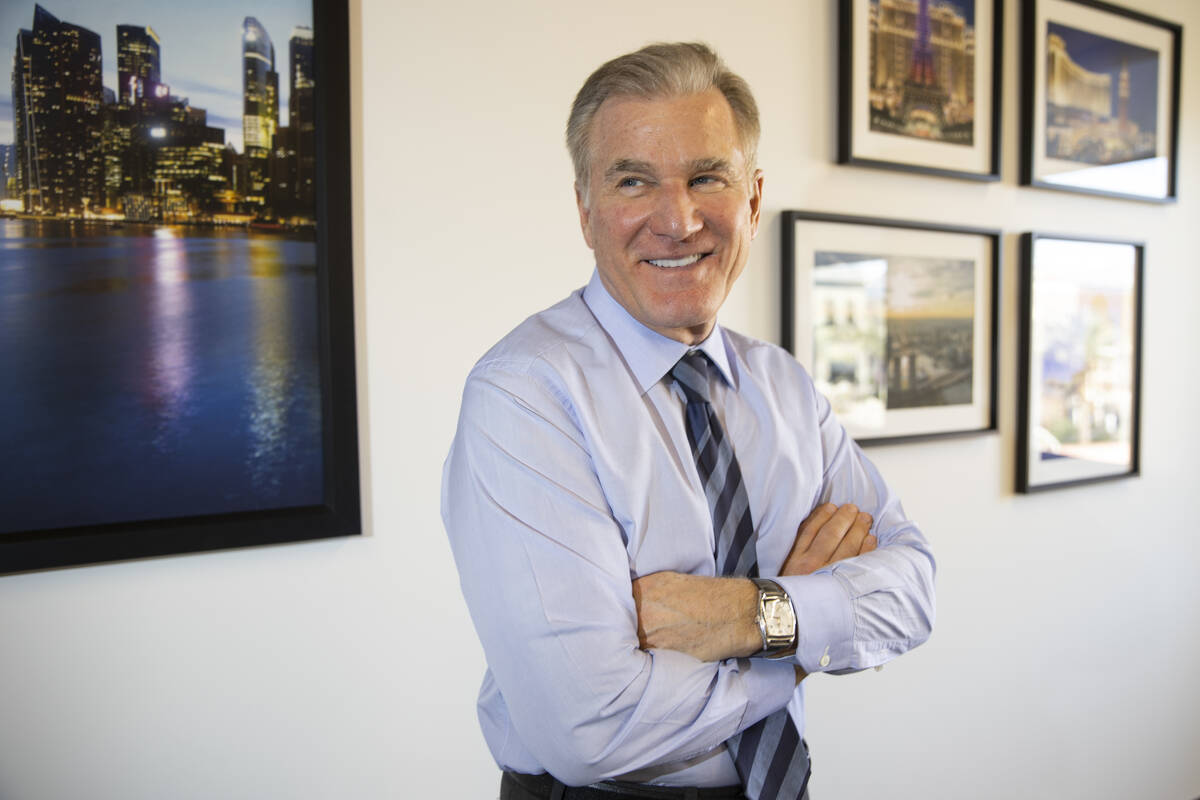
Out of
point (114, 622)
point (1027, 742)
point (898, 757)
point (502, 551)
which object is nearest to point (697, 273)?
point (502, 551)

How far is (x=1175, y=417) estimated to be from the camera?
2982 mm

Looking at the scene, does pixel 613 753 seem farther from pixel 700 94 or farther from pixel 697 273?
pixel 700 94

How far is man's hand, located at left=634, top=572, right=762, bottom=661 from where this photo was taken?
1049 millimetres

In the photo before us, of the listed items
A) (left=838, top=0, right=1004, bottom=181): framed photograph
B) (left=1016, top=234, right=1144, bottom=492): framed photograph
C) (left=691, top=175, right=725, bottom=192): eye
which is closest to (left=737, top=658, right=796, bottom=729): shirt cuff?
(left=691, top=175, right=725, bottom=192): eye

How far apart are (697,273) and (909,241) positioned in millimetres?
1376

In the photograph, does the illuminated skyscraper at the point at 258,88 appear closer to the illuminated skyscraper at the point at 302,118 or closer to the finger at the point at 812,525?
the illuminated skyscraper at the point at 302,118

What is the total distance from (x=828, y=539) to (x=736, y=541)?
0.16m

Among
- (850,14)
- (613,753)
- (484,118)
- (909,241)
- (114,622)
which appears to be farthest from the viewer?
(909,241)

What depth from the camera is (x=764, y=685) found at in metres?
1.08

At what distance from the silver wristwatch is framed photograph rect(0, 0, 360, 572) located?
0.83m

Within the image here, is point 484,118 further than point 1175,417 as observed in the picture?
No

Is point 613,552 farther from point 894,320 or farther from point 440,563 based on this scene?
point 894,320

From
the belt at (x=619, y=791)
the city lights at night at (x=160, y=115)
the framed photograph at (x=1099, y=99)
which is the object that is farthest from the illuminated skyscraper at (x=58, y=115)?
the framed photograph at (x=1099, y=99)

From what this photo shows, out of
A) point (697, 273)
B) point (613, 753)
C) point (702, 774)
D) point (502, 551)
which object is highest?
point (697, 273)
